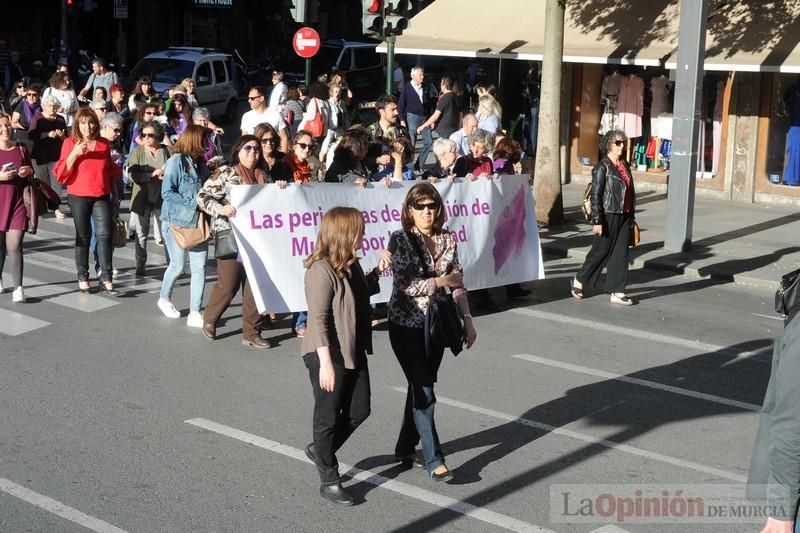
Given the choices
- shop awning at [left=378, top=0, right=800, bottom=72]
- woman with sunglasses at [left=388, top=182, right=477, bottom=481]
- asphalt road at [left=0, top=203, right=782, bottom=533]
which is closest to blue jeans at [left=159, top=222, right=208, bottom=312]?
asphalt road at [left=0, top=203, right=782, bottom=533]

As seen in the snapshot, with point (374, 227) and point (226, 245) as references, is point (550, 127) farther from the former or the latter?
point (226, 245)

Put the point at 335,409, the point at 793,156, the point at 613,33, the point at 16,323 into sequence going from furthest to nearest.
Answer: the point at 613,33 < the point at 793,156 < the point at 16,323 < the point at 335,409

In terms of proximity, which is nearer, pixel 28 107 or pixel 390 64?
pixel 390 64

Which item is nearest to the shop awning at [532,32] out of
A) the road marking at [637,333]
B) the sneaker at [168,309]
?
the road marking at [637,333]

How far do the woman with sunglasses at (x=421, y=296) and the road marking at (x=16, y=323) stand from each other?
462 cm

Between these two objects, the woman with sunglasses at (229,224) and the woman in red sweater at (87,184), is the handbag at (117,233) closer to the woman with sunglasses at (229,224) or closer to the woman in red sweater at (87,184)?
the woman in red sweater at (87,184)

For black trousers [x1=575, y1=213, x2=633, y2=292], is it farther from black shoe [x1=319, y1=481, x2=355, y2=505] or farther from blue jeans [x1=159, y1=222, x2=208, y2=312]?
black shoe [x1=319, y1=481, x2=355, y2=505]

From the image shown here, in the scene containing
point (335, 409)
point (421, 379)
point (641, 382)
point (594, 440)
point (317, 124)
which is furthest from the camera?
point (317, 124)

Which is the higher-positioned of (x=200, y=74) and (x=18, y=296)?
(x=200, y=74)

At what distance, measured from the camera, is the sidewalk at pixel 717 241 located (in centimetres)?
1380

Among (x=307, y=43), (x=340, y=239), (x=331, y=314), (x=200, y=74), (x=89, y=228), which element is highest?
(x=307, y=43)

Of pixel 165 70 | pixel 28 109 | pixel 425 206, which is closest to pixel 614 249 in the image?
pixel 425 206

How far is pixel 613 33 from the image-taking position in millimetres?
19234

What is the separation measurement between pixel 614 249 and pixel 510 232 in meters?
1.08
